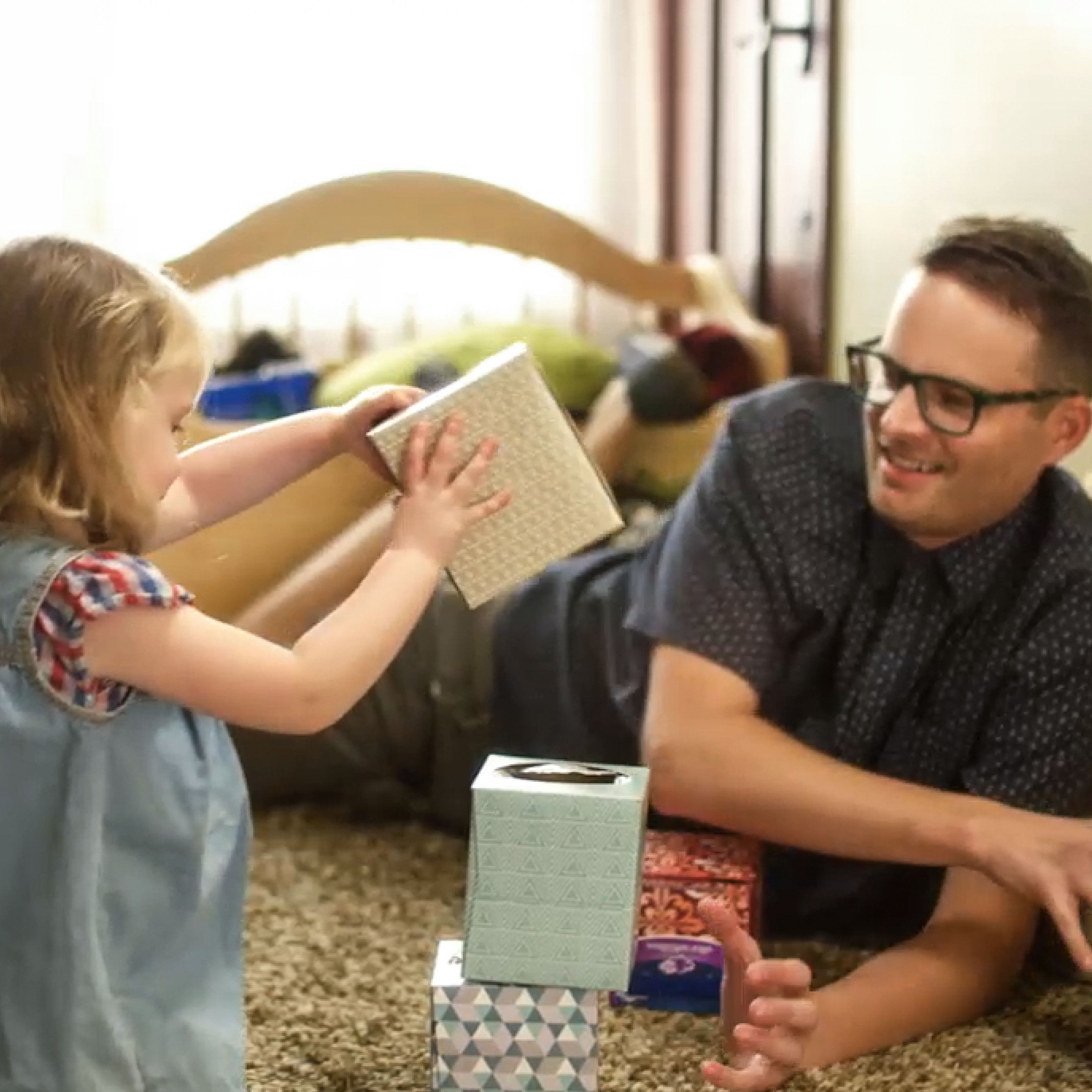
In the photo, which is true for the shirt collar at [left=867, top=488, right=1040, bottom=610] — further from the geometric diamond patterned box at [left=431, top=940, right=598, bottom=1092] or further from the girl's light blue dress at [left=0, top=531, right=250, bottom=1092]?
the girl's light blue dress at [left=0, top=531, right=250, bottom=1092]

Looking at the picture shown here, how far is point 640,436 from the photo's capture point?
227cm

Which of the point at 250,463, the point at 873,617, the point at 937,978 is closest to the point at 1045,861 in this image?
the point at 937,978

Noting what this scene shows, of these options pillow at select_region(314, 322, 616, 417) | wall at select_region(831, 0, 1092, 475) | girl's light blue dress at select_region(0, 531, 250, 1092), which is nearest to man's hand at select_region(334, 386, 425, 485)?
girl's light blue dress at select_region(0, 531, 250, 1092)

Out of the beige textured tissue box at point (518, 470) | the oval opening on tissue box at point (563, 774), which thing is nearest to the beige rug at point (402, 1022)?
the oval opening on tissue box at point (563, 774)

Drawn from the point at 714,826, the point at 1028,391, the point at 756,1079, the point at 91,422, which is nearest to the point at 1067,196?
the point at 1028,391

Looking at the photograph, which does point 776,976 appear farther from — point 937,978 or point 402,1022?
point 402,1022

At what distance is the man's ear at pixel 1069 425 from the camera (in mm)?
1269

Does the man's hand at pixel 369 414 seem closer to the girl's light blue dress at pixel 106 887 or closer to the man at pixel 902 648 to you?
the girl's light blue dress at pixel 106 887

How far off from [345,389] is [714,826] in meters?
1.19

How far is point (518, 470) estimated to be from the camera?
1054 mm

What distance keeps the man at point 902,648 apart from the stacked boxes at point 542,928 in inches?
5.0

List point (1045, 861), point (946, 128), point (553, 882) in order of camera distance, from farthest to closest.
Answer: point (946, 128) < point (1045, 861) < point (553, 882)

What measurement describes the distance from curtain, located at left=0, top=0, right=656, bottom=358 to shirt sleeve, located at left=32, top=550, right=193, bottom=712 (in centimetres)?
185

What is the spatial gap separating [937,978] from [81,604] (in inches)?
27.9
